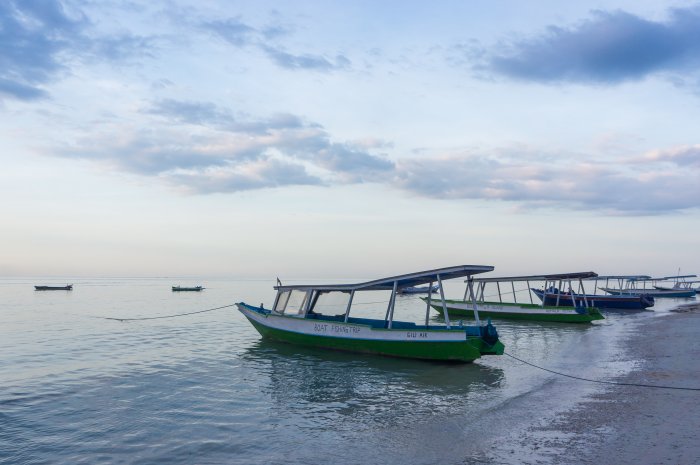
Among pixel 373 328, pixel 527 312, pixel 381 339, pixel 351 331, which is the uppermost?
pixel 373 328

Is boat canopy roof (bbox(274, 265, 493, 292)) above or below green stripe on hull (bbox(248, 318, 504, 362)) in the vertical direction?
above

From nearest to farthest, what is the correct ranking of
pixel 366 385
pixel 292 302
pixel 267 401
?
pixel 267 401, pixel 366 385, pixel 292 302

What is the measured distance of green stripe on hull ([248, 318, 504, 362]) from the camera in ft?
71.1

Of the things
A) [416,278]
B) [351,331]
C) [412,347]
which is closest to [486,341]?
[412,347]

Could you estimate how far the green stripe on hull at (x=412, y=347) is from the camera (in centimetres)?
2167

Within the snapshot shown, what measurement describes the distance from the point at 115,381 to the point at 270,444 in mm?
10407

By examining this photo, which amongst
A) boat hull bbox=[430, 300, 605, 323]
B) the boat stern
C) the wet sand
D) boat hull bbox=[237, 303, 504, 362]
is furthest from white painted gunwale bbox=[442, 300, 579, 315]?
the wet sand

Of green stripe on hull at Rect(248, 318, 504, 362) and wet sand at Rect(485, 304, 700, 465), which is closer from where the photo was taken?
wet sand at Rect(485, 304, 700, 465)

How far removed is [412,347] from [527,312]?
26.0 metres

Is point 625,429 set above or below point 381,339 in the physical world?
below

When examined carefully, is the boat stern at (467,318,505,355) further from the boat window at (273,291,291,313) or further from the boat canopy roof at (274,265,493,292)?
the boat window at (273,291,291,313)

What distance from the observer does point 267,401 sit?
1672cm

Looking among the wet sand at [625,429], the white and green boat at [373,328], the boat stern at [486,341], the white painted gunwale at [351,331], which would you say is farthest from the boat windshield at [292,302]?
the wet sand at [625,429]

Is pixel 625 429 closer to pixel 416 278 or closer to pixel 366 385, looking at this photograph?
pixel 366 385
